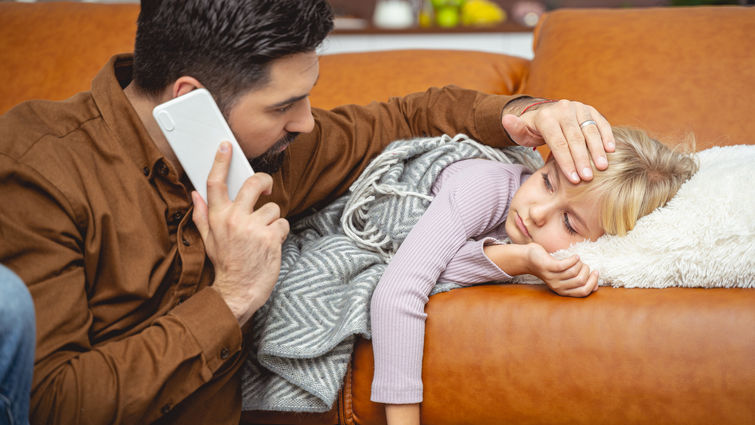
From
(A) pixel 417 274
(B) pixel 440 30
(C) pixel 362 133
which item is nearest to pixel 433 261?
(A) pixel 417 274

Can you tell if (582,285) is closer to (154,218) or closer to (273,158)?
(273,158)

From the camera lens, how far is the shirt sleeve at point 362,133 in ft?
4.07

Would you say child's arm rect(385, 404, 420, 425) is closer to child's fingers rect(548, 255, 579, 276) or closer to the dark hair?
child's fingers rect(548, 255, 579, 276)

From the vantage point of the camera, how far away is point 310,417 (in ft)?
3.43

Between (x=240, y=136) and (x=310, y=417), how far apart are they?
503 millimetres

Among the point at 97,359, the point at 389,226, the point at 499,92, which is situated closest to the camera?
the point at 97,359

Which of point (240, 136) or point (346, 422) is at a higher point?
point (240, 136)

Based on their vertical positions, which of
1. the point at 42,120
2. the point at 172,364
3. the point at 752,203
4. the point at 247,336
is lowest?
the point at 247,336

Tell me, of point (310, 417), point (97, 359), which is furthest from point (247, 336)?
point (97, 359)

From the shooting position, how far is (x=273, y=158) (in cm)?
110

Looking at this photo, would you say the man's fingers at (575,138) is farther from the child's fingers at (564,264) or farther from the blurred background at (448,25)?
the blurred background at (448,25)

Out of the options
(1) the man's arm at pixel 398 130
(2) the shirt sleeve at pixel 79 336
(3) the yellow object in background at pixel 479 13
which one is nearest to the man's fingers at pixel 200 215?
(2) the shirt sleeve at pixel 79 336

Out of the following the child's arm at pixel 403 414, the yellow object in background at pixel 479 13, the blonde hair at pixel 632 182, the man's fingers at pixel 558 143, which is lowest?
the child's arm at pixel 403 414

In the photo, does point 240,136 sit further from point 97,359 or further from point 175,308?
point 97,359
